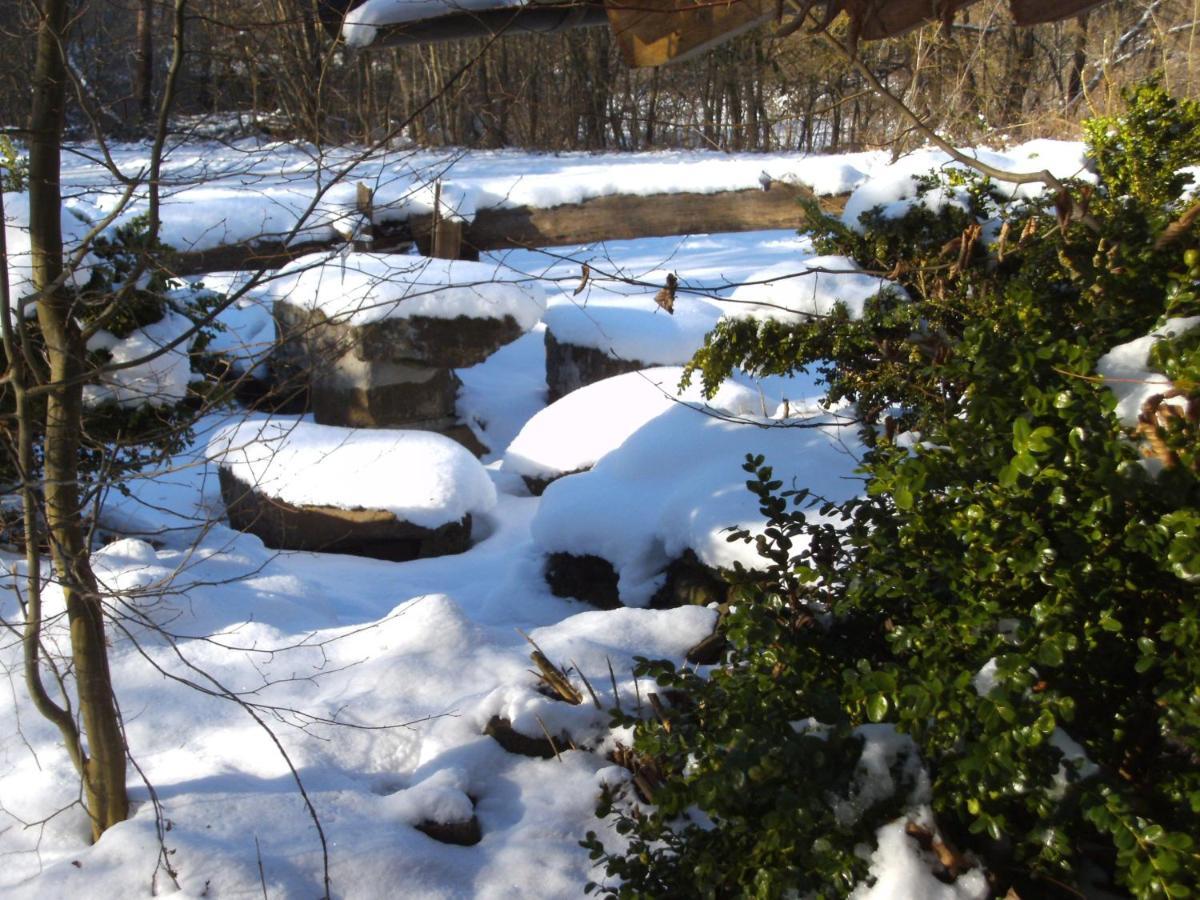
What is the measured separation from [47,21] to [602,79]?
15753 millimetres

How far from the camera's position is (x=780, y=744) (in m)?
1.78

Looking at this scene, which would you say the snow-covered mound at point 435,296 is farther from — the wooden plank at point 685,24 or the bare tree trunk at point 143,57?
the wooden plank at point 685,24

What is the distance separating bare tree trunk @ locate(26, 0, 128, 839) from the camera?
7.13 ft

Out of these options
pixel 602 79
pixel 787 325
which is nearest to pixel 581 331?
pixel 787 325

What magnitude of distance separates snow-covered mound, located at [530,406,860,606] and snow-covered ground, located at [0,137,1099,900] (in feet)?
0.04

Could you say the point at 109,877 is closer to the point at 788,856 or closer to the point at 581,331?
the point at 788,856

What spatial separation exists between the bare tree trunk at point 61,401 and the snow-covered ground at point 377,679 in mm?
143

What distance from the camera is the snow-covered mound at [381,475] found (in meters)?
6.01

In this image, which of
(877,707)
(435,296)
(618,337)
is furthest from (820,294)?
(618,337)

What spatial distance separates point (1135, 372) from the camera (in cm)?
195

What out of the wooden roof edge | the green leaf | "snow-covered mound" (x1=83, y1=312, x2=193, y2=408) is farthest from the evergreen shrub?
"snow-covered mound" (x1=83, y1=312, x2=193, y2=408)

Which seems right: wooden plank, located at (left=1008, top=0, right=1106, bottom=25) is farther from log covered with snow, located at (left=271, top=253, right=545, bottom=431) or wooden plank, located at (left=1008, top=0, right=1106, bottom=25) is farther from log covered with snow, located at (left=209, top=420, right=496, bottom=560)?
log covered with snow, located at (left=271, top=253, right=545, bottom=431)

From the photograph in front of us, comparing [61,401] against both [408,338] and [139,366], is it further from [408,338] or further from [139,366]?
[408,338]

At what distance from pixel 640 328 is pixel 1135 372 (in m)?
6.29
